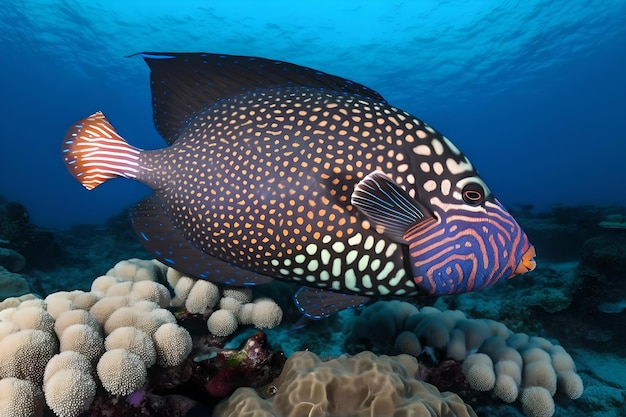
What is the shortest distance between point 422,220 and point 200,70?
195cm

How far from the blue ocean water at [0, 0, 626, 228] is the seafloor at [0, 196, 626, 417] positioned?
13.8 metres

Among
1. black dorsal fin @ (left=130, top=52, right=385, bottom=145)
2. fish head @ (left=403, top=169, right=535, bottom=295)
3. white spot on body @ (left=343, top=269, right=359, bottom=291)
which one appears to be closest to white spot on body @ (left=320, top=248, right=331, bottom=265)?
white spot on body @ (left=343, top=269, right=359, bottom=291)

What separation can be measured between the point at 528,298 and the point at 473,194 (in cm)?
536

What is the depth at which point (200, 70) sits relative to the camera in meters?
2.72

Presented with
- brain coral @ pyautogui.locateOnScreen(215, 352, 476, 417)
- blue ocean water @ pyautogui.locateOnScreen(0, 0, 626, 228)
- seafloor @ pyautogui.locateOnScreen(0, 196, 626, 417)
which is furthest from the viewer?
blue ocean water @ pyautogui.locateOnScreen(0, 0, 626, 228)

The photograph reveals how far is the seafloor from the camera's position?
11.2 ft

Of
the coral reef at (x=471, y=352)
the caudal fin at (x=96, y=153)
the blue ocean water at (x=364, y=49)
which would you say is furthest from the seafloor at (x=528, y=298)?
the blue ocean water at (x=364, y=49)

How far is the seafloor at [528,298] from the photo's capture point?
341 centimetres

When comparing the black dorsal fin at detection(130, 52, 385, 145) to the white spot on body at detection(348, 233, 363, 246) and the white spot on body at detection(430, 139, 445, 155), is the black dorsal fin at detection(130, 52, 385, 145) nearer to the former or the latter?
the white spot on body at detection(430, 139, 445, 155)

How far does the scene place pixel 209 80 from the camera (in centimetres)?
273

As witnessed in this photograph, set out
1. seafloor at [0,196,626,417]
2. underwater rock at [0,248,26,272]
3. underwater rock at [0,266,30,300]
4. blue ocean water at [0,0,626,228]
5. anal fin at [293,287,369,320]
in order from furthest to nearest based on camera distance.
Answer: blue ocean water at [0,0,626,228] → underwater rock at [0,248,26,272] → underwater rock at [0,266,30,300] → seafloor at [0,196,626,417] → anal fin at [293,287,369,320]

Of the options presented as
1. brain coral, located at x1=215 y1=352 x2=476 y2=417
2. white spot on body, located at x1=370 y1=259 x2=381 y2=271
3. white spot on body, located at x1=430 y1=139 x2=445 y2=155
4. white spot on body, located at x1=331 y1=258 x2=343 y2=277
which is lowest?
brain coral, located at x1=215 y1=352 x2=476 y2=417

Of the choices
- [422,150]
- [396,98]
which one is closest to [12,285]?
[422,150]

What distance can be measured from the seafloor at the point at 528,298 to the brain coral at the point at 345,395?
0.95 ft
